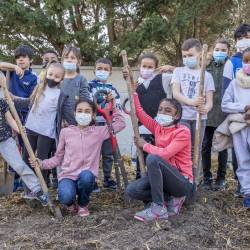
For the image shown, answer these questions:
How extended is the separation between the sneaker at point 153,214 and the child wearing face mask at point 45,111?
1.29 meters

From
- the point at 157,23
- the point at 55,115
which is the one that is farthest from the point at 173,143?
the point at 157,23

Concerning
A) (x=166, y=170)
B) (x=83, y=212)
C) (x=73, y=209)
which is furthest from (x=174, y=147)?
(x=73, y=209)

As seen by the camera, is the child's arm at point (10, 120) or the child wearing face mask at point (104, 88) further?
the child wearing face mask at point (104, 88)

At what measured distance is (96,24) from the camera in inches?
318

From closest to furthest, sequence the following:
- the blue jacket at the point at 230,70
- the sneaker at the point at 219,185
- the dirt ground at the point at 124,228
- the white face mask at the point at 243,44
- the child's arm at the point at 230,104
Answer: the dirt ground at the point at 124,228
the child's arm at the point at 230,104
the blue jacket at the point at 230,70
the white face mask at the point at 243,44
the sneaker at the point at 219,185

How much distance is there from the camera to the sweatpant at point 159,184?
408 cm

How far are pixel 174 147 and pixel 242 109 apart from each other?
3.65 ft

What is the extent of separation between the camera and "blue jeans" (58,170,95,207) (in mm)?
4281

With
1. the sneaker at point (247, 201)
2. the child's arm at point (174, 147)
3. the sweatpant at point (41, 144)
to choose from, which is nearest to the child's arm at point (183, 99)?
the child's arm at point (174, 147)

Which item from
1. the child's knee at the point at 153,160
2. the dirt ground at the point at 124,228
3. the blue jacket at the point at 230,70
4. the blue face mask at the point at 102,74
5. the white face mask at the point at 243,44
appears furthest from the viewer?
the white face mask at the point at 243,44

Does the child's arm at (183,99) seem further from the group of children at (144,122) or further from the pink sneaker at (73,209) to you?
the pink sneaker at (73,209)

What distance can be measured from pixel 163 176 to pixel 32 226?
1.22 meters

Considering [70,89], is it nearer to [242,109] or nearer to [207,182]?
[242,109]

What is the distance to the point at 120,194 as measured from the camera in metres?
5.16
